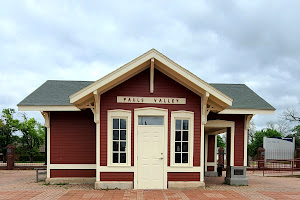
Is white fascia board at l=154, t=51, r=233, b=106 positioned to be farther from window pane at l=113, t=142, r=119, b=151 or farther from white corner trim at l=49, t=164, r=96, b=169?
white corner trim at l=49, t=164, r=96, b=169

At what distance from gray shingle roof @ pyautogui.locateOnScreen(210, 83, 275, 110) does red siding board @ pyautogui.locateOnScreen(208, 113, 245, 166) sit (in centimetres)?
56

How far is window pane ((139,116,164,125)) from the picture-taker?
32.5 feet

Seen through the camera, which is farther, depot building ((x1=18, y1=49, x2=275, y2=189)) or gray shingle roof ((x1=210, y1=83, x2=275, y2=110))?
gray shingle roof ((x1=210, y1=83, x2=275, y2=110))

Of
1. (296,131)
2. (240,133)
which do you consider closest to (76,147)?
(240,133)

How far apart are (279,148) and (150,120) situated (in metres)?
21.7

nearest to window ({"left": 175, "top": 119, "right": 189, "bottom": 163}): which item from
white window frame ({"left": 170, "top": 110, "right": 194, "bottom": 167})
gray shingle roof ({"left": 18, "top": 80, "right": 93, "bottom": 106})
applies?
white window frame ({"left": 170, "top": 110, "right": 194, "bottom": 167})

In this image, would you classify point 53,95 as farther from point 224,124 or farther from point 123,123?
point 224,124

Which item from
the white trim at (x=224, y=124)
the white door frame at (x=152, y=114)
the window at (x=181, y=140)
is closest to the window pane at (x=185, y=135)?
the window at (x=181, y=140)

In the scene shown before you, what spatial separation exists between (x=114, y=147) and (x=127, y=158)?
0.56 m

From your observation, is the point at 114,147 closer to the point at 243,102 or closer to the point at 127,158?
the point at 127,158

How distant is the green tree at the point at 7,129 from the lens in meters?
30.1

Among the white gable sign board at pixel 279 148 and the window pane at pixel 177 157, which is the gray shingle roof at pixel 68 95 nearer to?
the window pane at pixel 177 157

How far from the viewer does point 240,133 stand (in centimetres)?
1129

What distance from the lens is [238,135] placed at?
11.3 meters
